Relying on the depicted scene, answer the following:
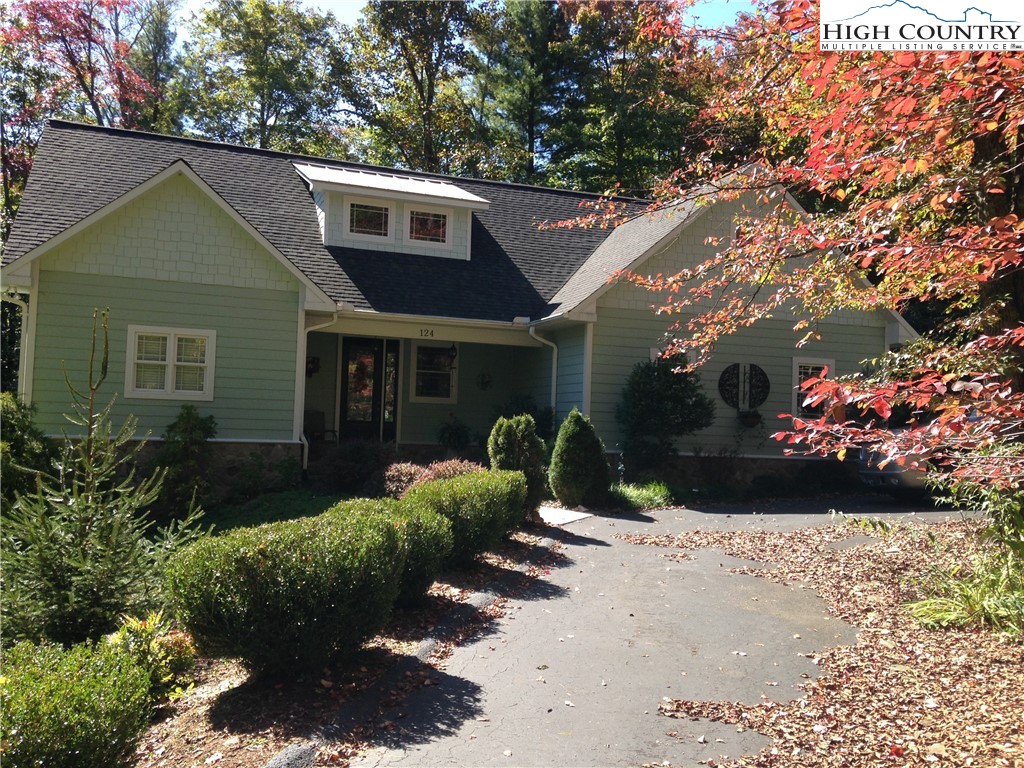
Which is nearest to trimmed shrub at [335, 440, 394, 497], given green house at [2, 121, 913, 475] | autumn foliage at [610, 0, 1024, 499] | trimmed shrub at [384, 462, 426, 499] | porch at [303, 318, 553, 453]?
green house at [2, 121, 913, 475]

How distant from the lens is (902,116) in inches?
215

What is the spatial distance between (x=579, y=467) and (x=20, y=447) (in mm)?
8261

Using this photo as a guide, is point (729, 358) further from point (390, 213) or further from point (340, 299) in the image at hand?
point (340, 299)

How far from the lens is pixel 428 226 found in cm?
1752

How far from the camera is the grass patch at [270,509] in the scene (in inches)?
474

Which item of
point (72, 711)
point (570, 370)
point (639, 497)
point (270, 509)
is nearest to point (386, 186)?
point (570, 370)

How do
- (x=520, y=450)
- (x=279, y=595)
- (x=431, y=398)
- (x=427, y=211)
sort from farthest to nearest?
(x=431, y=398)
(x=427, y=211)
(x=520, y=450)
(x=279, y=595)

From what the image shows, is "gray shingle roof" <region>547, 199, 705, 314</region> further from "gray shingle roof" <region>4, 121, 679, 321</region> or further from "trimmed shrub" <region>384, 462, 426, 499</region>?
"trimmed shrub" <region>384, 462, 426, 499</region>

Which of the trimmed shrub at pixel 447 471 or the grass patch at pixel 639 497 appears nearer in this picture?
the trimmed shrub at pixel 447 471

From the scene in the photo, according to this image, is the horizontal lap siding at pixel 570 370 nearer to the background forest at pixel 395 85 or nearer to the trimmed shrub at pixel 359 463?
the trimmed shrub at pixel 359 463

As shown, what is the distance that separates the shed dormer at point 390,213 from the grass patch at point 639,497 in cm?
660

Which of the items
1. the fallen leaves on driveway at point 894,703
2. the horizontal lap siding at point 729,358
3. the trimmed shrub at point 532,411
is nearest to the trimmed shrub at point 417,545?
the fallen leaves on driveway at point 894,703

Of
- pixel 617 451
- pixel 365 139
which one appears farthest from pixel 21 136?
pixel 617 451

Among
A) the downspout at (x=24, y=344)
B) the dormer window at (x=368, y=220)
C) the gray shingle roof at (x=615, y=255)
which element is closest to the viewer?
the downspout at (x=24, y=344)
